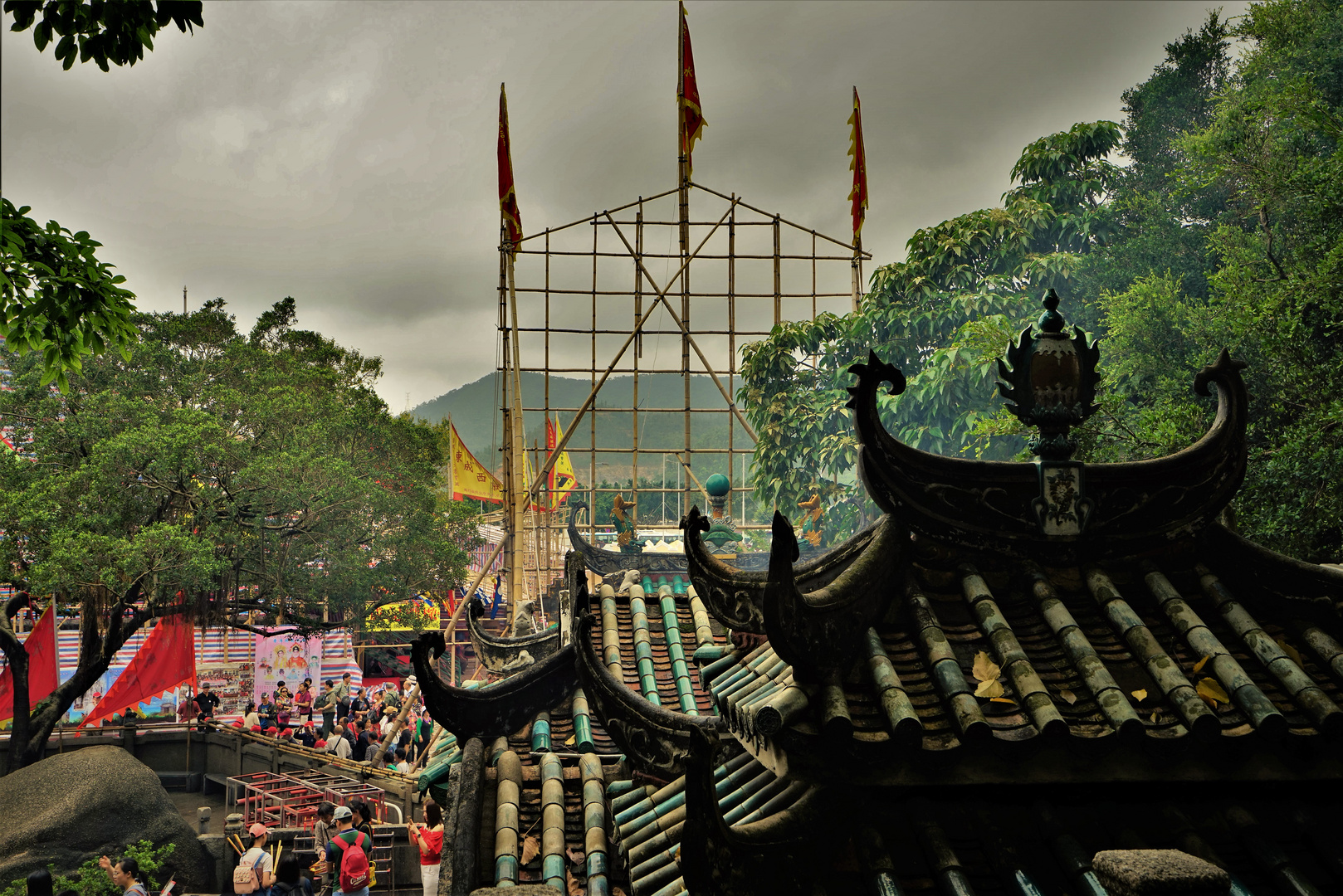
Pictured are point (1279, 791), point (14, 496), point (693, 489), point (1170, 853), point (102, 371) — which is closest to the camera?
point (1170, 853)

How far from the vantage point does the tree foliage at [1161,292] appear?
1173cm

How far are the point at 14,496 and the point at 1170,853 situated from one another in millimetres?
20081

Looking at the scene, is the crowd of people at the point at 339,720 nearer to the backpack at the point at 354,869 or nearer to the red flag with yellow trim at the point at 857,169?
the backpack at the point at 354,869

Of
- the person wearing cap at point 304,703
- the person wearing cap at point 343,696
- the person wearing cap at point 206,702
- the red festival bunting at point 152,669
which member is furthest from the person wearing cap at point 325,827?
the person wearing cap at point 206,702

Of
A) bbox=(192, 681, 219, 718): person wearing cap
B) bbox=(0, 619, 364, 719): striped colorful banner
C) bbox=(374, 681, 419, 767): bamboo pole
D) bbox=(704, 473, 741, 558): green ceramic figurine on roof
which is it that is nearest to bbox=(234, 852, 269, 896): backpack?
bbox=(374, 681, 419, 767): bamboo pole

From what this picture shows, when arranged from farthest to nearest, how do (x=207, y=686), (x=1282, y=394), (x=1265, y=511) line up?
(x=207, y=686) → (x=1282, y=394) → (x=1265, y=511)

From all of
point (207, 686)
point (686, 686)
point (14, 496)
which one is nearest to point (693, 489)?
point (207, 686)

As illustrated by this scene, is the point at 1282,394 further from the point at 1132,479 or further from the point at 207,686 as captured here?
the point at 207,686

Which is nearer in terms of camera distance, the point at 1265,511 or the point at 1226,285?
the point at 1265,511

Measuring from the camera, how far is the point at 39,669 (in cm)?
1941

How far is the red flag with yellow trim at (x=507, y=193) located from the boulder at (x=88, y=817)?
600 inches

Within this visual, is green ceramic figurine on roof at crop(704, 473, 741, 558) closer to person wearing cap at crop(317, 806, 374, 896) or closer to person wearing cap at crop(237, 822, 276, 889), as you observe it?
person wearing cap at crop(317, 806, 374, 896)

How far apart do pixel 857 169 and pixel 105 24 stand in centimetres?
2329

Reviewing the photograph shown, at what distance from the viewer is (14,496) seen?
693 inches
